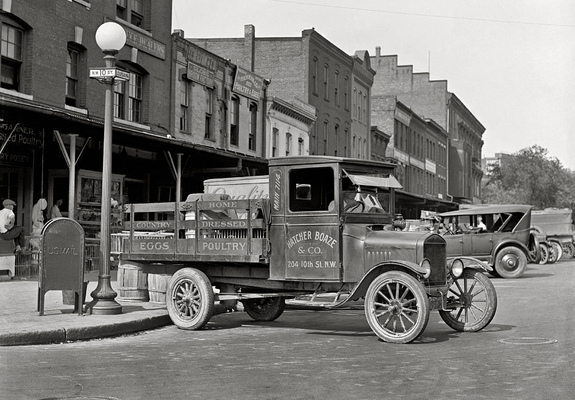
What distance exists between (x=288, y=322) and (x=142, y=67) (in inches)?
593

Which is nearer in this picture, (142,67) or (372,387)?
(372,387)

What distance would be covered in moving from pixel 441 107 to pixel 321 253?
218 feet

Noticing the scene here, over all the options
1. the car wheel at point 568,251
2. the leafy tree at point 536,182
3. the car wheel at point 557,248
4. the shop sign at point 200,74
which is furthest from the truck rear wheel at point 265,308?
the leafy tree at point 536,182

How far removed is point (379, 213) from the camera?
1041 centimetres

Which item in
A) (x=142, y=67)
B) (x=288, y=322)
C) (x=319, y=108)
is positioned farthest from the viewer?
(x=319, y=108)

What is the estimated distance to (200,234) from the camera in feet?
35.3

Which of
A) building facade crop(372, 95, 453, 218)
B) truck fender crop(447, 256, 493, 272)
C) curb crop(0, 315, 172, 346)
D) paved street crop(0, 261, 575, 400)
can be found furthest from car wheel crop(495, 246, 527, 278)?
building facade crop(372, 95, 453, 218)

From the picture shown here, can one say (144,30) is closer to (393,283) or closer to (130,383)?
(393,283)

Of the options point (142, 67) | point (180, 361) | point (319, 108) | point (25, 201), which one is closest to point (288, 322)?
point (180, 361)

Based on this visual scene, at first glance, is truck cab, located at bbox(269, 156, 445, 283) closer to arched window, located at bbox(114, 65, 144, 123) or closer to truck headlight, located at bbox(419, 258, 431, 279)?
truck headlight, located at bbox(419, 258, 431, 279)

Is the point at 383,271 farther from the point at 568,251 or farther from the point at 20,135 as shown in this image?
the point at 568,251

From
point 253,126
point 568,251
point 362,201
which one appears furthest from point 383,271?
point 568,251

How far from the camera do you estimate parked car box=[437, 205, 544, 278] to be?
78.8 feet

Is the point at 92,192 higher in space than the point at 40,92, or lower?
lower
